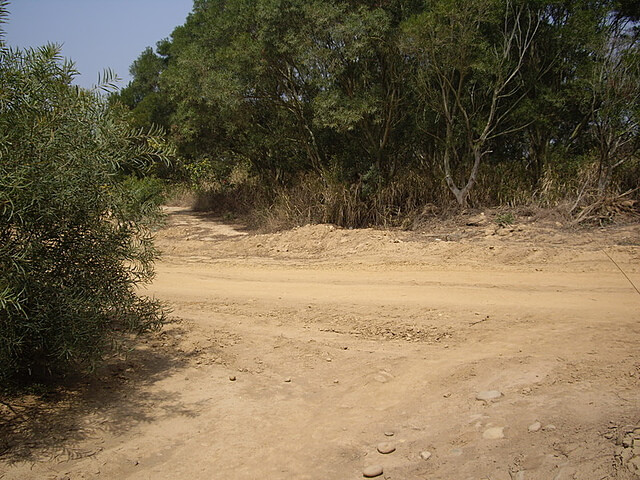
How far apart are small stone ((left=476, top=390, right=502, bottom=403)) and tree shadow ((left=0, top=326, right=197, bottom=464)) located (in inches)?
99.7

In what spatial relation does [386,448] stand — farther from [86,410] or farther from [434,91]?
[434,91]

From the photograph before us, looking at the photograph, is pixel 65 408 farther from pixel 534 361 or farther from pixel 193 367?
pixel 534 361

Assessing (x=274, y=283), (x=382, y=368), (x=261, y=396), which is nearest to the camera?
(x=261, y=396)

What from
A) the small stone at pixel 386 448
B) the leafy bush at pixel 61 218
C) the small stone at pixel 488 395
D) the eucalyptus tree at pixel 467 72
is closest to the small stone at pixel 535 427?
the small stone at pixel 488 395

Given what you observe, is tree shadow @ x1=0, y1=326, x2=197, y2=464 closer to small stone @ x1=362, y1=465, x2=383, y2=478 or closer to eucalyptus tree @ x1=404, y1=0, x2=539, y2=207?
small stone @ x1=362, y1=465, x2=383, y2=478

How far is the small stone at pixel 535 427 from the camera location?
3.98 metres

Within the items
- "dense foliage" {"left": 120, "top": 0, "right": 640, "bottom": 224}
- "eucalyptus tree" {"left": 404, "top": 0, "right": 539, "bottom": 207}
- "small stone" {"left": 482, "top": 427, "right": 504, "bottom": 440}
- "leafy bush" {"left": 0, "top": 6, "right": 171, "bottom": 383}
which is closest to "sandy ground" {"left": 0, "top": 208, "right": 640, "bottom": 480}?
"small stone" {"left": 482, "top": 427, "right": 504, "bottom": 440}

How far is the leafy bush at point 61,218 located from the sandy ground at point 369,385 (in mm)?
739

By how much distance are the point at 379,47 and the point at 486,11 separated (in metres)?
2.61

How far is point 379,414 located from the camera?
4785 millimetres

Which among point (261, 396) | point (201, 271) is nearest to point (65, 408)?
point (261, 396)

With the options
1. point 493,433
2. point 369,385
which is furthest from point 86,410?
point 493,433

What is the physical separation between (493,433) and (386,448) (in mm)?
803

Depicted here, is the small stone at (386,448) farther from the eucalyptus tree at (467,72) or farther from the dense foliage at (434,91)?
the eucalyptus tree at (467,72)
